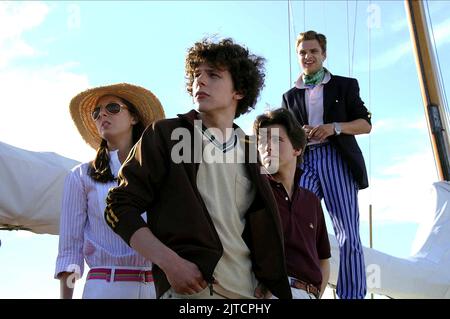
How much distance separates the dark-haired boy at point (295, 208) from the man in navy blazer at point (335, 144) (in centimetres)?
32

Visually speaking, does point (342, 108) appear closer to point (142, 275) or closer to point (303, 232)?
point (303, 232)

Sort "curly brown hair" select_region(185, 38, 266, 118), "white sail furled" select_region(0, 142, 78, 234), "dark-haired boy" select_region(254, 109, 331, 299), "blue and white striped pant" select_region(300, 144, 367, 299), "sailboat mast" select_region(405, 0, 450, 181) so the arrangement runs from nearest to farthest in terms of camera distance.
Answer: "curly brown hair" select_region(185, 38, 266, 118) → "dark-haired boy" select_region(254, 109, 331, 299) → "blue and white striped pant" select_region(300, 144, 367, 299) → "white sail furled" select_region(0, 142, 78, 234) → "sailboat mast" select_region(405, 0, 450, 181)

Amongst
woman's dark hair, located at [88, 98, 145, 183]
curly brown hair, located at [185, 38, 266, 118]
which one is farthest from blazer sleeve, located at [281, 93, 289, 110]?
curly brown hair, located at [185, 38, 266, 118]

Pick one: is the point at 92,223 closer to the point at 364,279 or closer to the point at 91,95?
the point at 91,95

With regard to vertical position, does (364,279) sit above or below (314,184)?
below

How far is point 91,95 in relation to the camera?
3014 mm

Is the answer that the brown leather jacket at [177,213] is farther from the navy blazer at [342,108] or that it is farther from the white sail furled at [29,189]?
the white sail furled at [29,189]

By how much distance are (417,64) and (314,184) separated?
5.53m

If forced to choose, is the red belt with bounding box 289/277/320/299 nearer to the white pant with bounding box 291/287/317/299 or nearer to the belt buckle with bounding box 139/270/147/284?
the white pant with bounding box 291/287/317/299

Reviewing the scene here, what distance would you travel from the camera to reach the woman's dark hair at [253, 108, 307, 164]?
303 centimetres

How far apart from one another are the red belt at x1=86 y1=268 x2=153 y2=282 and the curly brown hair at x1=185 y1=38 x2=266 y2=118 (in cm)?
63

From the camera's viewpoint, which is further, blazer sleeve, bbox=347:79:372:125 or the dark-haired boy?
blazer sleeve, bbox=347:79:372:125

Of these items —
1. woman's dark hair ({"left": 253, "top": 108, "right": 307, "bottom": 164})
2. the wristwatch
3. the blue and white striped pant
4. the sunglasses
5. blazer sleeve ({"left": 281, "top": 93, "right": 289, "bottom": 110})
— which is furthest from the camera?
blazer sleeve ({"left": 281, "top": 93, "right": 289, "bottom": 110})
